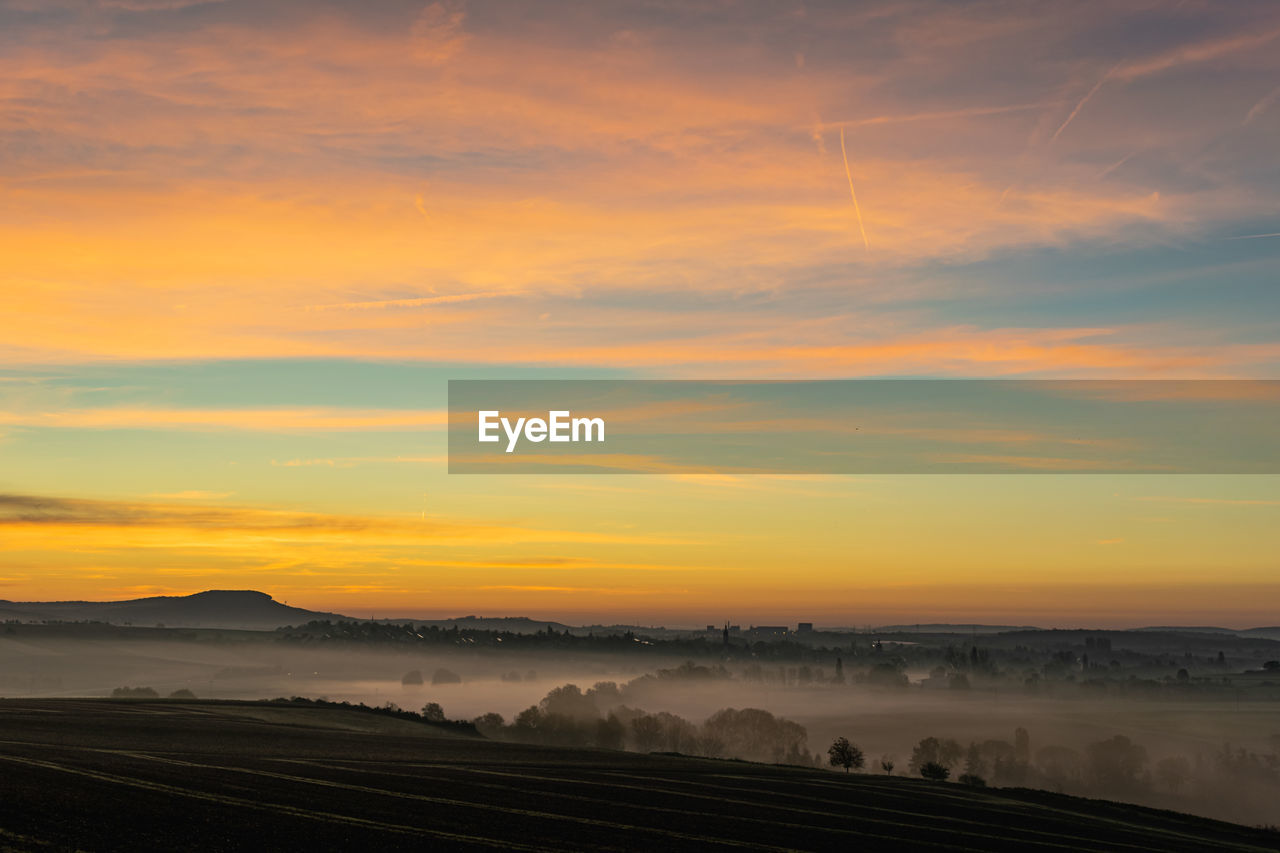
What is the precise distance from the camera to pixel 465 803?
122ft

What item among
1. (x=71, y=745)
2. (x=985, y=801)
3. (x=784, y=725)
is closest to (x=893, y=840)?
(x=985, y=801)

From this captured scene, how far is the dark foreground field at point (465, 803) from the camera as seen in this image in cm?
3033

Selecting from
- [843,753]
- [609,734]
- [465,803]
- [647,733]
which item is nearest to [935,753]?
[647,733]

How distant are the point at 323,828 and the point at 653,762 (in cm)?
3188

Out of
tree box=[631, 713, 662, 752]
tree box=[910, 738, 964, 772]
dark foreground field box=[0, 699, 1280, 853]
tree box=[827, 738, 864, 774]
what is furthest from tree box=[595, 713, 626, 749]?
dark foreground field box=[0, 699, 1280, 853]

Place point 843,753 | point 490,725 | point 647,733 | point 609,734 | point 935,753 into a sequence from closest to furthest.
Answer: point 843,753, point 490,725, point 609,734, point 647,733, point 935,753

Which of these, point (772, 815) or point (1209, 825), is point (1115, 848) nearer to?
point (772, 815)

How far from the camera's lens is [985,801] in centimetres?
5041

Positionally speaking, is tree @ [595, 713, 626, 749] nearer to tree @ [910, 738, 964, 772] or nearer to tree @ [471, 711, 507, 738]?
tree @ [471, 711, 507, 738]

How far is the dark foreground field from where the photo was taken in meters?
30.3

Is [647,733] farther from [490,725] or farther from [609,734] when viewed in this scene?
[490,725]

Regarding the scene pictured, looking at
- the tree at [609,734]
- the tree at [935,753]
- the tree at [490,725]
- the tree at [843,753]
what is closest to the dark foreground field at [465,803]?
the tree at [843,753]

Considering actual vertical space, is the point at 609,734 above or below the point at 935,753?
above

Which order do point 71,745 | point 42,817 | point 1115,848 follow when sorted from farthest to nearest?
point 71,745 < point 1115,848 < point 42,817
